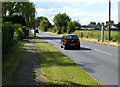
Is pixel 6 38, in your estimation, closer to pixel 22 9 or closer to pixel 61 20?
pixel 22 9

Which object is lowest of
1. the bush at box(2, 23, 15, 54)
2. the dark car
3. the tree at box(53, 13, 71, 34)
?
the dark car

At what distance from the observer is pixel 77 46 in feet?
84.1

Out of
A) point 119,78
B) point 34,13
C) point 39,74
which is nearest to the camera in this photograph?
point 119,78

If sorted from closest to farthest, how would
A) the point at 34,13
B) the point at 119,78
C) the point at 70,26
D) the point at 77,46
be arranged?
the point at 119,78, the point at 77,46, the point at 34,13, the point at 70,26

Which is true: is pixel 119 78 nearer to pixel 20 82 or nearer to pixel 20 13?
pixel 20 82

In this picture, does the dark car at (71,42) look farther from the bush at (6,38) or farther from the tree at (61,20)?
the tree at (61,20)

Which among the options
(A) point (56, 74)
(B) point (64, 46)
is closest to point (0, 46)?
(A) point (56, 74)

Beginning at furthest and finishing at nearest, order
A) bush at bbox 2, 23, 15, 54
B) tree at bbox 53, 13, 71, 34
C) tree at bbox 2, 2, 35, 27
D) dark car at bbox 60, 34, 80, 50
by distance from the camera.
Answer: tree at bbox 53, 13, 71, 34 → tree at bbox 2, 2, 35, 27 → dark car at bbox 60, 34, 80, 50 → bush at bbox 2, 23, 15, 54

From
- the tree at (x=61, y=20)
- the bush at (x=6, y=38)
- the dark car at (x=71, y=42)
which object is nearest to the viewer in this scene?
the bush at (x=6, y=38)

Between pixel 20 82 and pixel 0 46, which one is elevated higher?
pixel 0 46

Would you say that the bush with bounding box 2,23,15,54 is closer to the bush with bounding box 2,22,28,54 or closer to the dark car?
the bush with bounding box 2,22,28,54

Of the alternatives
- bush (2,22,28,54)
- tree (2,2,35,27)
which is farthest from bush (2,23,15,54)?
tree (2,2,35,27)

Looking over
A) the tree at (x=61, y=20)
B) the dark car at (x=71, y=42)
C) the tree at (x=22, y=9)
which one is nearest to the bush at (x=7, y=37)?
the dark car at (x=71, y=42)

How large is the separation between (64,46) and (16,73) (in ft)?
50.8
